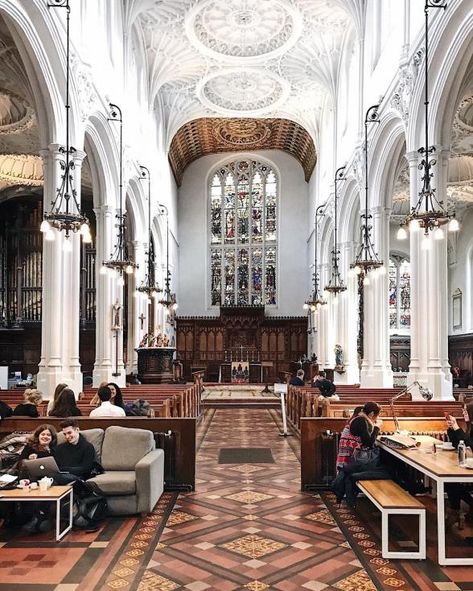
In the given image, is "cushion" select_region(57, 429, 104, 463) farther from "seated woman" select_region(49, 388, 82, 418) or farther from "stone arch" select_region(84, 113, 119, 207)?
"stone arch" select_region(84, 113, 119, 207)

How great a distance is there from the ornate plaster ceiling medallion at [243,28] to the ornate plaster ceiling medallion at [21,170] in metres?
6.67

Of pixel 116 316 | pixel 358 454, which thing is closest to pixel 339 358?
pixel 116 316

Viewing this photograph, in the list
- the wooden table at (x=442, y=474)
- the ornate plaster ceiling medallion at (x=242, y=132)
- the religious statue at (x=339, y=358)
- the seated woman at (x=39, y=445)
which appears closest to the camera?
the wooden table at (x=442, y=474)

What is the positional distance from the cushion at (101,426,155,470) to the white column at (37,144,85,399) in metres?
4.58

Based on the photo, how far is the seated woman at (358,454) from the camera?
6.61 m

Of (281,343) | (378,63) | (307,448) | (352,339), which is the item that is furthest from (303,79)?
(307,448)

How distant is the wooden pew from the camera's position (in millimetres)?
7604

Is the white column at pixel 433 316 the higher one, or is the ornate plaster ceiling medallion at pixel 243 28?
the ornate plaster ceiling medallion at pixel 243 28

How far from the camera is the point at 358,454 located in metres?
6.73

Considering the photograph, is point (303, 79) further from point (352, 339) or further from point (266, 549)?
point (266, 549)

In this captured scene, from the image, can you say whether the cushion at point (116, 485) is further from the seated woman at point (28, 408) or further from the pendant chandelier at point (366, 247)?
the pendant chandelier at point (366, 247)

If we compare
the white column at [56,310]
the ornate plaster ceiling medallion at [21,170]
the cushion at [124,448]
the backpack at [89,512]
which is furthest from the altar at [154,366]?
the backpack at [89,512]

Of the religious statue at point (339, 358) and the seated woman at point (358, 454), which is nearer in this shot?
the seated woman at point (358, 454)

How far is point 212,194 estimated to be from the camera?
31797 millimetres
